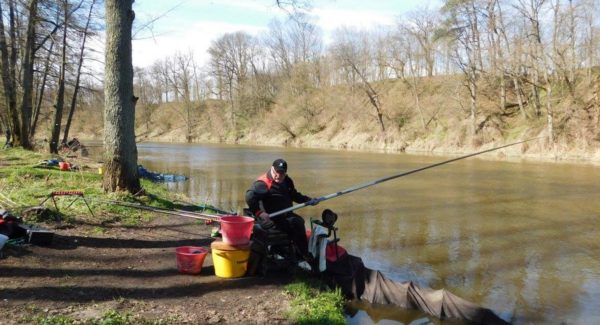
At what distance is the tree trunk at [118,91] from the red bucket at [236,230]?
390 cm

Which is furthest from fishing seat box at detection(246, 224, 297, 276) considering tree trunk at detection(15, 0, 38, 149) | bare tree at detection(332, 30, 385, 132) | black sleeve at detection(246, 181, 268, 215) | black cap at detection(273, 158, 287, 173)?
bare tree at detection(332, 30, 385, 132)

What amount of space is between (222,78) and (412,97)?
35.3m

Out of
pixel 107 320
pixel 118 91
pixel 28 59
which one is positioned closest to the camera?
pixel 107 320

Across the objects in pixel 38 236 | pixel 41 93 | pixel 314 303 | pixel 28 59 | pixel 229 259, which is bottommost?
pixel 314 303

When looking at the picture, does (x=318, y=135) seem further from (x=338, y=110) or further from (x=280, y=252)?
(x=280, y=252)

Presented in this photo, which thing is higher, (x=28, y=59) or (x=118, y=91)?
(x=28, y=59)

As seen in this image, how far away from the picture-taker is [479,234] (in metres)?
9.73

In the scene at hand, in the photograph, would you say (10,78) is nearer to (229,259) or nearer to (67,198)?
(67,198)

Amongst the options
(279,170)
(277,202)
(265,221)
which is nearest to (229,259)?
(265,221)

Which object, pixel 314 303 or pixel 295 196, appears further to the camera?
pixel 295 196

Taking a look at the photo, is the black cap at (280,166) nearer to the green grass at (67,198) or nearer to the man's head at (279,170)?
the man's head at (279,170)

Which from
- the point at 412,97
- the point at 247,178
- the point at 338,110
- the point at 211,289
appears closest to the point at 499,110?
the point at 412,97

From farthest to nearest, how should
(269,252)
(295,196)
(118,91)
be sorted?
(118,91), (295,196), (269,252)

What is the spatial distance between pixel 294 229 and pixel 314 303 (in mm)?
1194
